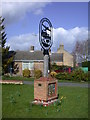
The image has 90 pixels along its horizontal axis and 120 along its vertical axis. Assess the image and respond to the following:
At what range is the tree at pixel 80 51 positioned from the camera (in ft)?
168

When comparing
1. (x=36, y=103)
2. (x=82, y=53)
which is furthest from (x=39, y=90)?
(x=82, y=53)

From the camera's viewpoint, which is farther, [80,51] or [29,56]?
[80,51]

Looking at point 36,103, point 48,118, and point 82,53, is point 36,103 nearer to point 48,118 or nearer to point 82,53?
point 48,118

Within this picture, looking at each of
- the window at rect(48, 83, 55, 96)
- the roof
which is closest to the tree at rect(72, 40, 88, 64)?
the roof

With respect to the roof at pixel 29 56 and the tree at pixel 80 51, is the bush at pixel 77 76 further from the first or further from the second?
the tree at pixel 80 51

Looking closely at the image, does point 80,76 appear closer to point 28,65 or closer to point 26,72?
point 26,72

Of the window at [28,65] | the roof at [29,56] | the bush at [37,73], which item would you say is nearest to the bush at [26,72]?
the bush at [37,73]

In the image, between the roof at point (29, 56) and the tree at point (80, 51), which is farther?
the tree at point (80, 51)

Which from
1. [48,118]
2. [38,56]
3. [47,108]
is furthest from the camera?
[38,56]

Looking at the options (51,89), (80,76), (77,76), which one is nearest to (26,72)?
(77,76)

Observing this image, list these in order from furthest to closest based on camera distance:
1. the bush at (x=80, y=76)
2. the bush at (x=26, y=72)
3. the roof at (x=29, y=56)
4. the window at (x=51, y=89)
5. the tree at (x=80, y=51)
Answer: the tree at (x=80, y=51) < the roof at (x=29, y=56) < the bush at (x=26, y=72) < the bush at (x=80, y=76) < the window at (x=51, y=89)

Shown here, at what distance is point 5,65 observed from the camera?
32594 mm

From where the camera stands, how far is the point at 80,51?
54375mm

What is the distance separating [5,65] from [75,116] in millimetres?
26201
